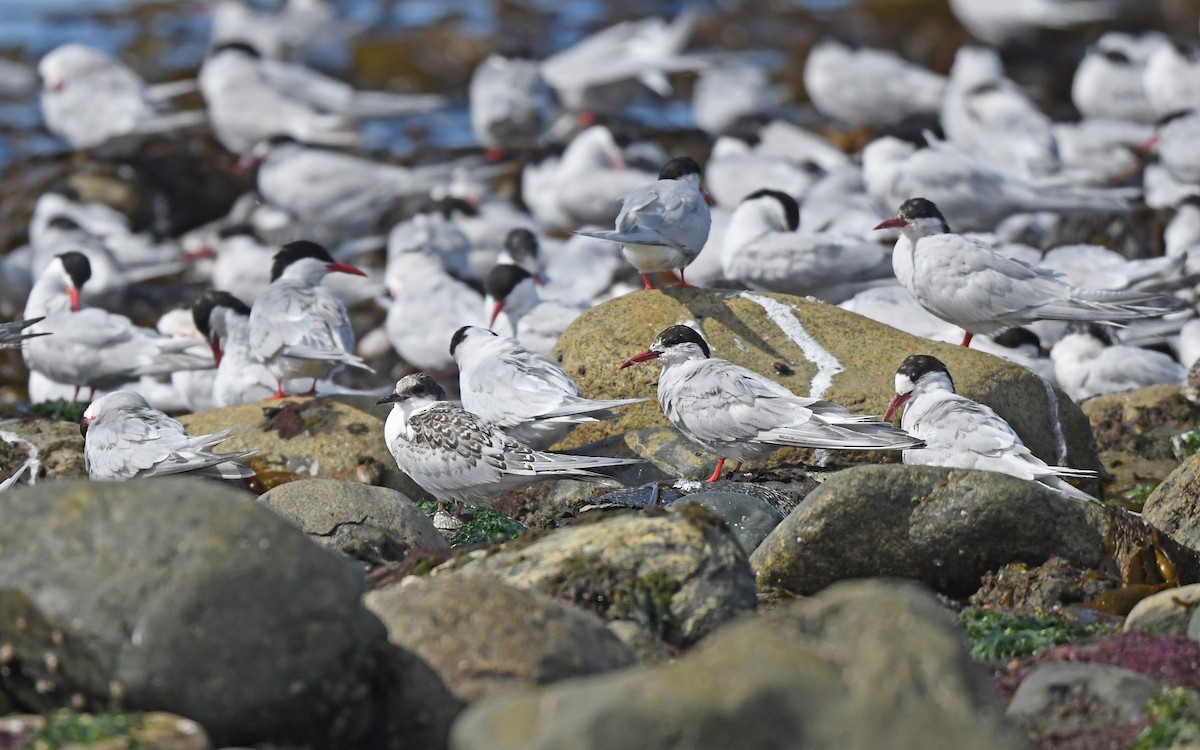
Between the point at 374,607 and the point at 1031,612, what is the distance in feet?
8.62

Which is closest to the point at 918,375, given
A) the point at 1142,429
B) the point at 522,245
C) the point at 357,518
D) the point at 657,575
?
the point at 1142,429

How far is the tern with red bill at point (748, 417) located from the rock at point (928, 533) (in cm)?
85

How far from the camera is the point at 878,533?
6207 millimetres

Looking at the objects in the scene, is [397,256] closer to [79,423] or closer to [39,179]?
[79,423]

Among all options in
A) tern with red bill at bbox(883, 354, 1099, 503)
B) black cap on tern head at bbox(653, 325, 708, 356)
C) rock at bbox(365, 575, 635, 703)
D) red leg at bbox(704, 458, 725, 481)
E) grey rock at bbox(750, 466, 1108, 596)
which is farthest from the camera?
black cap on tern head at bbox(653, 325, 708, 356)

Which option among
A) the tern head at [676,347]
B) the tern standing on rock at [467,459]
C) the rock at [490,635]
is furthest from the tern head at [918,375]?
the rock at [490,635]

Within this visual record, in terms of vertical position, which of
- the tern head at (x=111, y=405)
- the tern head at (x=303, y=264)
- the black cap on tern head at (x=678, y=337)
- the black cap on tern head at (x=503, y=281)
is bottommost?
the black cap on tern head at (x=503, y=281)

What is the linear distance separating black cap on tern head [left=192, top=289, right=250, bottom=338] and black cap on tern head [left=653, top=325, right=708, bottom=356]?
3.81 metres

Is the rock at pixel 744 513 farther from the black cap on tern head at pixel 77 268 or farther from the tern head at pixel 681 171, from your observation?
the black cap on tern head at pixel 77 268

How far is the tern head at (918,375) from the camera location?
301 inches

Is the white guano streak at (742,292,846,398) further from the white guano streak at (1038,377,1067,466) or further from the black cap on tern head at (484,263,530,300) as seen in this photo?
the black cap on tern head at (484,263,530,300)

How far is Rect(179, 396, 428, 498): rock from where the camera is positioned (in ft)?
28.0

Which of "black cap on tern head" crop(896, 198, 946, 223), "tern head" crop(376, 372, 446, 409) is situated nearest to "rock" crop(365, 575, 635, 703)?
"tern head" crop(376, 372, 446, 409)

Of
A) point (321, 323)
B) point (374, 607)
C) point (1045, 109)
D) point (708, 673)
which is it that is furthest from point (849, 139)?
point (708, 673)
